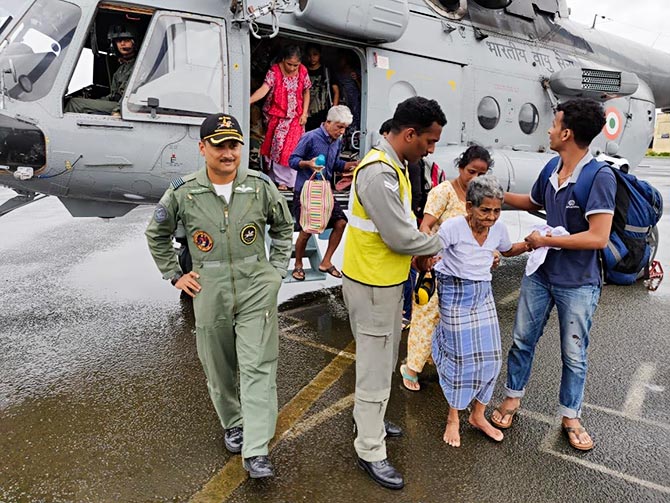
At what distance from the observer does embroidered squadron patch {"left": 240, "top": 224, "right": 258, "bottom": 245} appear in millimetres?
2557

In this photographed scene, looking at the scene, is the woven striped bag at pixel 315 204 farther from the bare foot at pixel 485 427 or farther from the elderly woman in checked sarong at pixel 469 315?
the bare foot at pixel 485 427

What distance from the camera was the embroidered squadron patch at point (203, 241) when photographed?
252 centimetres

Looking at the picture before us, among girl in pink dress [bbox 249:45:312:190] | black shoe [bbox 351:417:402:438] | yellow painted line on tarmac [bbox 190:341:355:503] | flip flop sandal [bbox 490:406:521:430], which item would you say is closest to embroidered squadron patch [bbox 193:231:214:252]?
yellow painted line on tarmac [bbox 190:341:355:503]

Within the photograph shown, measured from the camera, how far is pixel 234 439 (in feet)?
9.03

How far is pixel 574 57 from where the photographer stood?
760 centimetres

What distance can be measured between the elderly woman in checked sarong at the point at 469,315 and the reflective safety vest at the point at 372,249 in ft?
1.56

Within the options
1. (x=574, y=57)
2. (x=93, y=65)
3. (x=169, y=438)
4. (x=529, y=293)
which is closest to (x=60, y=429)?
(x=169, y=438)

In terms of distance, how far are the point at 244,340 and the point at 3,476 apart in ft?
4.30

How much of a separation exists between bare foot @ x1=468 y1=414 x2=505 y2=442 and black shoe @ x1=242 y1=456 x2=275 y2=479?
120 cm

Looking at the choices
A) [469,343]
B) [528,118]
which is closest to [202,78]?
[469,343]

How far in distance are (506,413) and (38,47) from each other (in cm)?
425

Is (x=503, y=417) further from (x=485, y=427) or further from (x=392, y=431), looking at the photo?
(x=392, y=431)

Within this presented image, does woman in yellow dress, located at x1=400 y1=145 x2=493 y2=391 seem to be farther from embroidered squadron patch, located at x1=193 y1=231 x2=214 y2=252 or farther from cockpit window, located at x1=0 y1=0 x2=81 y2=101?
cockpit window, located at x1=0 y1=0 x2=81 y2=101

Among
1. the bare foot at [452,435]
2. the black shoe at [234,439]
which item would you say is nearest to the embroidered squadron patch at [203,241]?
the black shoe at [234,439]
